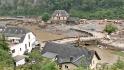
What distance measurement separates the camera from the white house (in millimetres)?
44631

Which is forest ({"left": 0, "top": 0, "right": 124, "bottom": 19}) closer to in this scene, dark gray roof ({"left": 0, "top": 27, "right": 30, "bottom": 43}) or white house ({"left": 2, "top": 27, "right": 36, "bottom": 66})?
dark gray roof ({"left": 0, "top": 27, "right": 30, "bottom": 43})

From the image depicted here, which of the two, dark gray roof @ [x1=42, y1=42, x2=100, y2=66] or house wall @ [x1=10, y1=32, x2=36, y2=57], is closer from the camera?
dark gray roof @ [x1=42, y1=42, x2=100, y2=66]

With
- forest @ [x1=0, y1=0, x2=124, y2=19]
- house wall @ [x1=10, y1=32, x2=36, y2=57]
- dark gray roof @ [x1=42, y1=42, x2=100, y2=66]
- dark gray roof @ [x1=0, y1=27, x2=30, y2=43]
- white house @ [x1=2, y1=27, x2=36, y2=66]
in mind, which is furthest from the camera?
forest @ [x1=0, y1=0, x2=124, y2=19]

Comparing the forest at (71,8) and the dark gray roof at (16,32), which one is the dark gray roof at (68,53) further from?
the forest at (71,8)

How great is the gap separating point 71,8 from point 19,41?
52.9 metres

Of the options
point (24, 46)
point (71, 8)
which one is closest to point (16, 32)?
point (24, 46)

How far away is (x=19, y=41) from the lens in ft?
153

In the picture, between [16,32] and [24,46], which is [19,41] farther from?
[16,32]

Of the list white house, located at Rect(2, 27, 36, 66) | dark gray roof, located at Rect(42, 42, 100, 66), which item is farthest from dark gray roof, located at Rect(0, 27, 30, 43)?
dark gray roof, located at Rect(42, 42, 100, 66)

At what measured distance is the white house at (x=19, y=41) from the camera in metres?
44.6

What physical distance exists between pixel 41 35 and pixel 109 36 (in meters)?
14.5

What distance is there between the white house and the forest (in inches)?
1730

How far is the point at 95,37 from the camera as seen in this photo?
66875 mm

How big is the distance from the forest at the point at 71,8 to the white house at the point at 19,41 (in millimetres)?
43944
